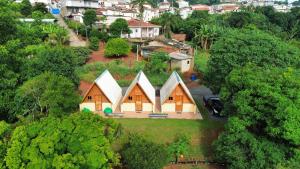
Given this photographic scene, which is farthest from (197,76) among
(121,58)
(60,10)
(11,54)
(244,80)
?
(60,10)

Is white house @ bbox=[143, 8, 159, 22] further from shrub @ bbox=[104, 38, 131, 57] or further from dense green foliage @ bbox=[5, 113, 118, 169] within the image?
dense green foliage @ bbox=[5, 113, 118, 169]

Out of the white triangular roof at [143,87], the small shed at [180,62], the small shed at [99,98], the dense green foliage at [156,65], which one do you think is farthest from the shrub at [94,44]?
the small shed at [99,98]

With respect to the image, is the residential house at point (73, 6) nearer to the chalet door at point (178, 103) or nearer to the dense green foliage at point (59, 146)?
the chalet door at point (178, 103)

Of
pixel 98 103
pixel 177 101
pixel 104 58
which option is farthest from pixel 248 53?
pixel 104 58

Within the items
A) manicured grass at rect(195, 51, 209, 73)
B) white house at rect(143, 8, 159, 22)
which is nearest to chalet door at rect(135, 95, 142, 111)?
manicured grass at rect(195, 51, 209, 73)

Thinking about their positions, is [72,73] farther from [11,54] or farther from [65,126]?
[65,126]

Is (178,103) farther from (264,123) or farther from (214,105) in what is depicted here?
(264,123)
